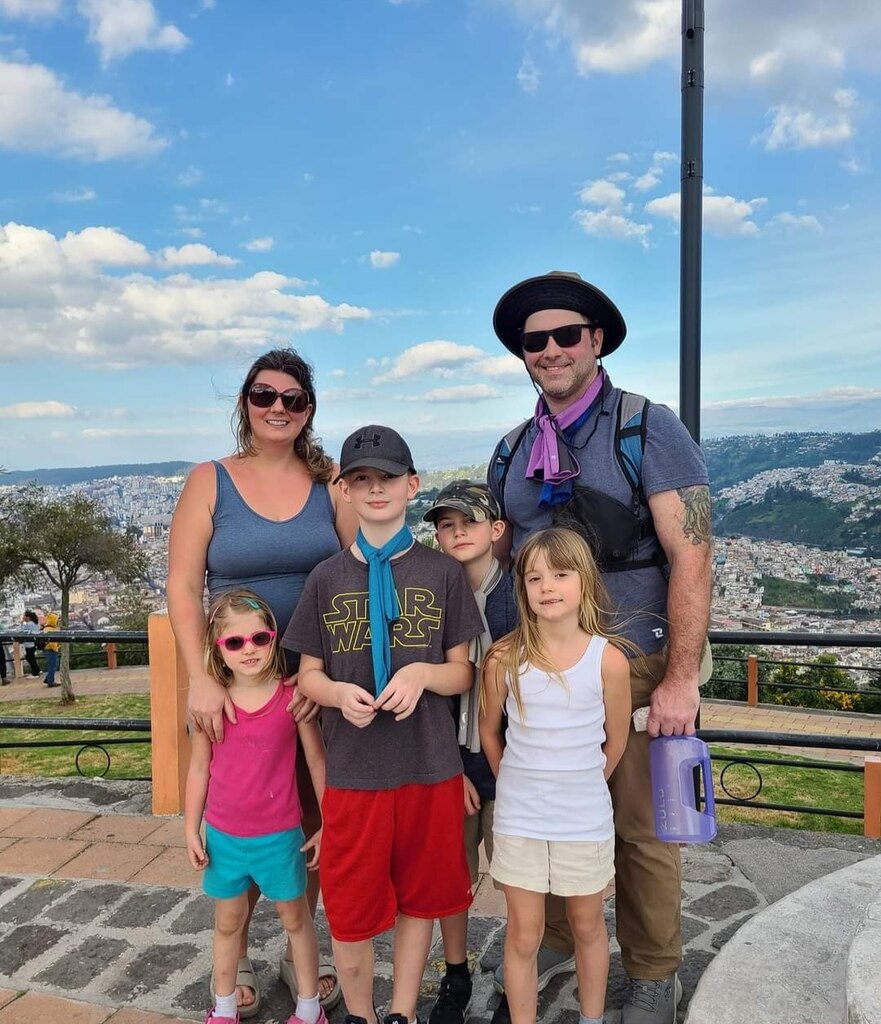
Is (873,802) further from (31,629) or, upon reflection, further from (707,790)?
(31,629)

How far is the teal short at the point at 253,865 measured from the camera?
2.24 metres

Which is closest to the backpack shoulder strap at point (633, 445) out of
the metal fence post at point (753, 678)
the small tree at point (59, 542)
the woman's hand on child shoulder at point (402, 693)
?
the woman's hand on child shoulder at point (402, 693)

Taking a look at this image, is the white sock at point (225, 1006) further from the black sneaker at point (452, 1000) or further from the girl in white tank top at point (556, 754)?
the girl in white tank top at point (556, 754)

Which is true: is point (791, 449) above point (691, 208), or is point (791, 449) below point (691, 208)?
below

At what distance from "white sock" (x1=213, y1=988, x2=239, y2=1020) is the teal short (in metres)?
0.31

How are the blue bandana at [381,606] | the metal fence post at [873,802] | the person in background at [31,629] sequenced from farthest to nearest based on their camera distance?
the person in background at [31,629] → the metal fence post at [873,802] → the blue bandana at [381,606]

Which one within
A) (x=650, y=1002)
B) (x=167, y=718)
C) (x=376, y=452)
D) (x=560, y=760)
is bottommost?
(x=650, y=1002)

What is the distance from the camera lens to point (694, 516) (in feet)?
7.34

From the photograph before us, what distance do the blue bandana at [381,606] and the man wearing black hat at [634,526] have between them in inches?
20.7

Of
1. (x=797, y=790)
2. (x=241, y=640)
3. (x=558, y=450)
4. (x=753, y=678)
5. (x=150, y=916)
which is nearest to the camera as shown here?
(x=241, y=640)

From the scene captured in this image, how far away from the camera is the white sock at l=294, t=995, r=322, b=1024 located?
2283mm

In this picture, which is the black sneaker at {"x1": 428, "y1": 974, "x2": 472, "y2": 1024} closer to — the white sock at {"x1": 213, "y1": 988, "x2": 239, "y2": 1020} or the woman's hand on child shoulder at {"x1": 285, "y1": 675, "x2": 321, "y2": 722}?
the white sock at {"x1": 213, "y1": 988, "x2": 239, "y2": 1020}

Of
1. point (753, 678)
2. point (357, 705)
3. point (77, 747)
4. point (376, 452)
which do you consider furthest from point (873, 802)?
point (77, 747)

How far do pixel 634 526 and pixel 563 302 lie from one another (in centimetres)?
72
